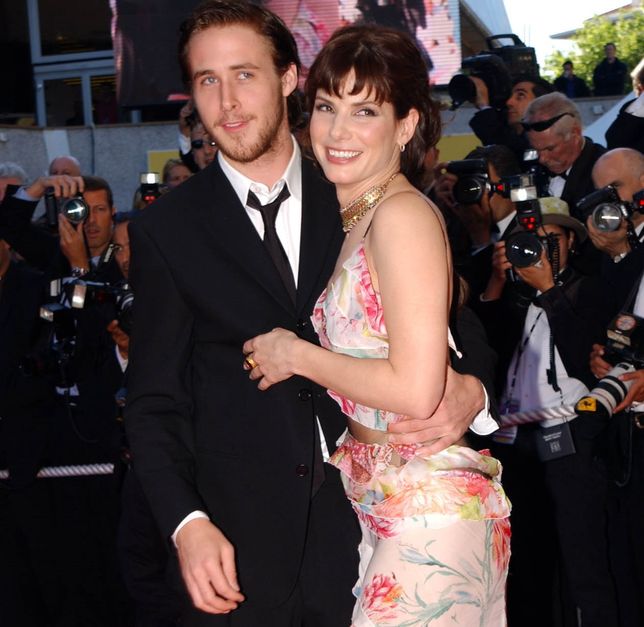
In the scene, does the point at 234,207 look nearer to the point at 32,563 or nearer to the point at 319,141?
the point at 319,141

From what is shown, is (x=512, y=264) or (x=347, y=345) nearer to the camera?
(x=347, y=345)

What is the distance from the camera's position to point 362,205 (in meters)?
2.64

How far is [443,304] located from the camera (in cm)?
232

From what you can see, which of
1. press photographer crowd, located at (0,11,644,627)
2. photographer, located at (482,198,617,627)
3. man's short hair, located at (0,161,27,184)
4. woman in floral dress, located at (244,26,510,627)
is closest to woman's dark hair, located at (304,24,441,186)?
woman in floral dress, located at (244,26,510,627)

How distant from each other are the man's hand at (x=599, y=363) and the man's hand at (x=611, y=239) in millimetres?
553

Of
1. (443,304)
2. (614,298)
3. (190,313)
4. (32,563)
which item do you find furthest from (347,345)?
(32,563)

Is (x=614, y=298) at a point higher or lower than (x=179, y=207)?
lower

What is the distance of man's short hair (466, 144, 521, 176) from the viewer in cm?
554

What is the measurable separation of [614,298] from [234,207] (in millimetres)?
2530

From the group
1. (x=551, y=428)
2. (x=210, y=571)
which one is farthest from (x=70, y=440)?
Answer: (x=210, y=571)

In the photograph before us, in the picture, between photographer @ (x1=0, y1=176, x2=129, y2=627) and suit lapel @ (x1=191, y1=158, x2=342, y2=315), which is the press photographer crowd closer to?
photographer @ (x1=0, y1=176, x2=129, y2=627)

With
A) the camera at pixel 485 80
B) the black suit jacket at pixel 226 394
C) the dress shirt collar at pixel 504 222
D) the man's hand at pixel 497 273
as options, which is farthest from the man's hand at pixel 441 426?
the camera at pixel 485 80

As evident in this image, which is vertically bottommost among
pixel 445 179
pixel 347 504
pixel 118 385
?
pixel 118 385

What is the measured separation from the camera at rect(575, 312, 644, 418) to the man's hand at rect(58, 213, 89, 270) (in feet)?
8.26
